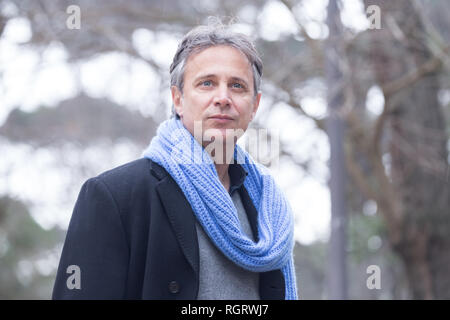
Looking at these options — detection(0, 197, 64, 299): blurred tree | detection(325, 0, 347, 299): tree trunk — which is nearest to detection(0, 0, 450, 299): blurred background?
detection(325, 0, 347, 299): tree trunk

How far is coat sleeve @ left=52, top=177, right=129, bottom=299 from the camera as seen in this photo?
2.04m

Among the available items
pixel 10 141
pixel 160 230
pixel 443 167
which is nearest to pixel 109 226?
pixel 160 230

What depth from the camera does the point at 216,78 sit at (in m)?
2.39

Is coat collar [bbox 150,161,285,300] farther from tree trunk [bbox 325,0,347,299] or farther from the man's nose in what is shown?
tree trunk [bbox 325,0,347,299]

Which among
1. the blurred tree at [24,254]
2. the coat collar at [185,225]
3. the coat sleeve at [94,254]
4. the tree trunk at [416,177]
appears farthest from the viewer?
the blurred tree at [24,254]

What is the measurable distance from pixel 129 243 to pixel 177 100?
653 millimetres

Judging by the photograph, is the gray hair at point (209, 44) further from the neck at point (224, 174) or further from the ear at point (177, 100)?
the neck at point (224, 174)

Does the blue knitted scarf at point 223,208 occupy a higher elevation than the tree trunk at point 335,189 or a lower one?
lower

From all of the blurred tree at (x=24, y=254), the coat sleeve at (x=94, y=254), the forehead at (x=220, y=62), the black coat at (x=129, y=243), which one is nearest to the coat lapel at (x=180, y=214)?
the black coat at (x=129, y=243)

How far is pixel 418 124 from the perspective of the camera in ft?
26.7

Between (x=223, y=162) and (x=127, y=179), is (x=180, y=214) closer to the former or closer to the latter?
(x=127, y=179)

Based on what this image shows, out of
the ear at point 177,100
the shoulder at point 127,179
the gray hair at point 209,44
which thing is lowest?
the shoulder at point 127,179

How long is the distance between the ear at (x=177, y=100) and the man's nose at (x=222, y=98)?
0.64 feet

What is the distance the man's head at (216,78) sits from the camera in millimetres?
2379
